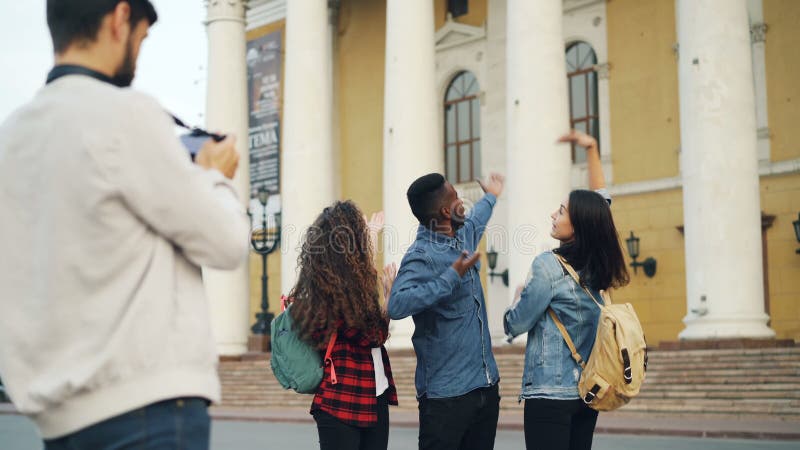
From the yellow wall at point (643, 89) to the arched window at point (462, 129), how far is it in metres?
4.46

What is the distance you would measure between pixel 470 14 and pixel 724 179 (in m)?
13.6

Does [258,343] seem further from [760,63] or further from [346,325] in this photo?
[346,325]

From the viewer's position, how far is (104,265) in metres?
2.23

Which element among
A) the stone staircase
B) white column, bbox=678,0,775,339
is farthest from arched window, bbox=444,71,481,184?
white column, bbox=678,0,775,339

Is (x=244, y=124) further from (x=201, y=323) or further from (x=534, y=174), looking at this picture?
(x=201, y=323)

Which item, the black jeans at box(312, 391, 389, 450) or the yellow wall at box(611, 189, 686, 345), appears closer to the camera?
the black jeans at box(312, 391, 389, 450)

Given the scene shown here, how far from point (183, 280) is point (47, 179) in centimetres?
36

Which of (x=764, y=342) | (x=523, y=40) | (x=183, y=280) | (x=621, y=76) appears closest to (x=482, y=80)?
(x=621, y=76)

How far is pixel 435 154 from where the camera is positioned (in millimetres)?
23234

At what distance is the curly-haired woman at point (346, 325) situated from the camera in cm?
503

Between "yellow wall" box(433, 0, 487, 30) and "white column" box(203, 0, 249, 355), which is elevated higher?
"yellow wall" box(433, 0, 487, 30)

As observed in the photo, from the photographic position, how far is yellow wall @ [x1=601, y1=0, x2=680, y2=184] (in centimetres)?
2570

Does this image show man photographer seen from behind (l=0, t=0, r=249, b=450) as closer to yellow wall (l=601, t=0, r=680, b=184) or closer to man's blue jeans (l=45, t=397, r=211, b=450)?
man's blue jeans (l=45, t=397, r=211, b=450)

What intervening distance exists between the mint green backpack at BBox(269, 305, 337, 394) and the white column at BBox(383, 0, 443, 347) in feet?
57.4
